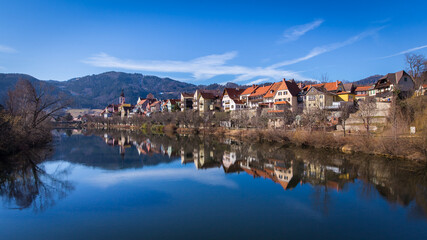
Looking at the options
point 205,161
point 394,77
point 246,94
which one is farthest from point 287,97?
point 205,161

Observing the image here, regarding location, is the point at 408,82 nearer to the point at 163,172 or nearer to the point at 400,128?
the point at 400,128

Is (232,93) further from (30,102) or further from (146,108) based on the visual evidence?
(146,108)

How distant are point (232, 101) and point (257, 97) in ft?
20.1

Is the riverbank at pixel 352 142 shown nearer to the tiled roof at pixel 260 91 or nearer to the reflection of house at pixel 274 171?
the reflection of house at pixel 274 171

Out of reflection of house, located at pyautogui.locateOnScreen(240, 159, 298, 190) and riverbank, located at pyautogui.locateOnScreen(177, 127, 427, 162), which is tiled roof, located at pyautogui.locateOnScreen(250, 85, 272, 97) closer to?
riverbank, located at pyautogui.locateOnScreen(177, 127, 427, 162)

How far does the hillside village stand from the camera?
34.7 meters

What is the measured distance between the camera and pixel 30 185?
1587 centimetres

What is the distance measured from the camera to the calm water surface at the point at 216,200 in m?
9.78

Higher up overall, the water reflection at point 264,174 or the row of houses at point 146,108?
the row of houses at point 146,108

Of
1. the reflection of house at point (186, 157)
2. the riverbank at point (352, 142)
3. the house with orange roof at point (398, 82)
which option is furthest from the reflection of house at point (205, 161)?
the house with orange roof at point (398, 82)

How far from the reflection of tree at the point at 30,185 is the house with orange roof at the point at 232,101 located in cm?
4600

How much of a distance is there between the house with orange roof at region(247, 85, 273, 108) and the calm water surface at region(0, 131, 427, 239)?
37167 millimetres

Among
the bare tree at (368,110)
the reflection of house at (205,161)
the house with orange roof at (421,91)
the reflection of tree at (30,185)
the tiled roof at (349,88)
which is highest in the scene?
the tiled roof at (349,88)

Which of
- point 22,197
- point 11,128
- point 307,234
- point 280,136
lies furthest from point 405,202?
point 11,128
